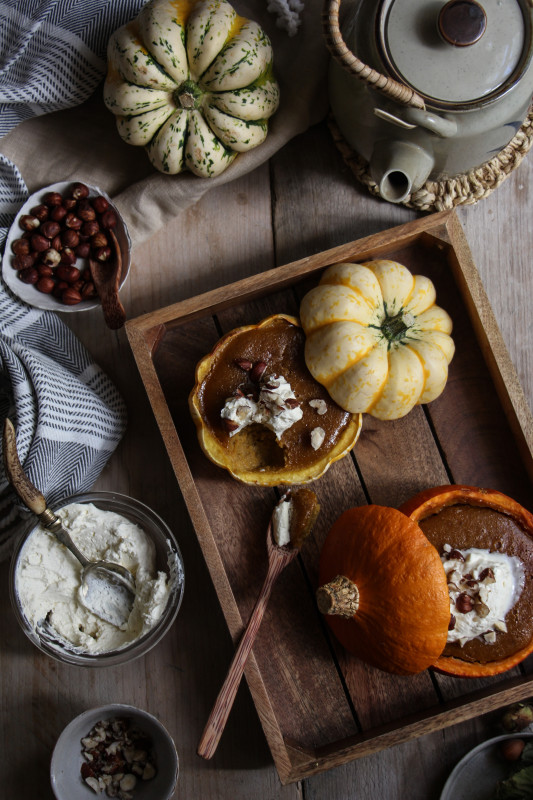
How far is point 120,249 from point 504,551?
1.07 metres

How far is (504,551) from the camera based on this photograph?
1.42 meters

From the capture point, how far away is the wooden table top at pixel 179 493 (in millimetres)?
1576

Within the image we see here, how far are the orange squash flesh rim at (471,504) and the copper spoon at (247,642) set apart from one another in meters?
0.22

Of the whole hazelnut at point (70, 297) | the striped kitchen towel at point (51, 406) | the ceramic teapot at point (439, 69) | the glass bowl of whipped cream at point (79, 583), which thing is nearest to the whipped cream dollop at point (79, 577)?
the glass bowl of whipped cream at point (79, 583)

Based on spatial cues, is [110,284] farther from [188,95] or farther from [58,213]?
[188,95]

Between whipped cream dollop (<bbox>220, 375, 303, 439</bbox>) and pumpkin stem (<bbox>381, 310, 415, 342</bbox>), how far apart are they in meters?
0.23

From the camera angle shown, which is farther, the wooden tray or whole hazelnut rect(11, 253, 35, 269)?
whole hazelnut rect(11, 253, 35, 269)

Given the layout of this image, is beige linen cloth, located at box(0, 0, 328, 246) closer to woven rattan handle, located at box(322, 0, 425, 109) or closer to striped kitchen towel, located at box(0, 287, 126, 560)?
striped kitchen towel, located at box(0, 287, 126, 560)

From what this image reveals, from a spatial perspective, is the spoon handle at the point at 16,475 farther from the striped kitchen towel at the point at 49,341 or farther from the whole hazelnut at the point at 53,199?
the whole hazelnut at the point at 53,199

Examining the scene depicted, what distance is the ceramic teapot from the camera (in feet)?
4.02

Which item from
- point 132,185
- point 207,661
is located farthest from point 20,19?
point 207,661

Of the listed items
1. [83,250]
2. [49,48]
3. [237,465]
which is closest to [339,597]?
[237,465]

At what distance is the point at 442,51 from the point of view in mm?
1253

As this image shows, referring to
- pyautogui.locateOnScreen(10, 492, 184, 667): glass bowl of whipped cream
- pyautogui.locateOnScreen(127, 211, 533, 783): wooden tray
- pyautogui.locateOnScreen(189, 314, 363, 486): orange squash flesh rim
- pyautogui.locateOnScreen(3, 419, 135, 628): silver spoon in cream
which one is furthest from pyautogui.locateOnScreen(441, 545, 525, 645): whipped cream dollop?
pyautogui.locateOnScreen(3, 419, 135, 628): silver spoon in cream
